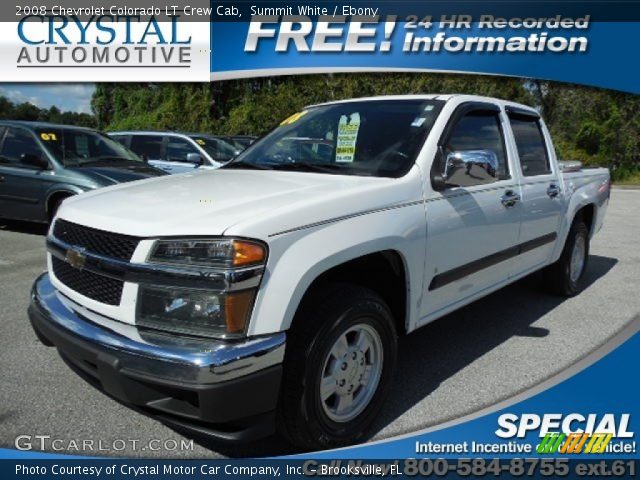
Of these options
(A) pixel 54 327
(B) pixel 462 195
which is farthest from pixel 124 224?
(B) pixel 462 195

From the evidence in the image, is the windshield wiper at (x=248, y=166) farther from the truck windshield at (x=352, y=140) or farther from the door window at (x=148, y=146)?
the door window at (x=148, y=146)

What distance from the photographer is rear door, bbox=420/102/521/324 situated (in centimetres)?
318

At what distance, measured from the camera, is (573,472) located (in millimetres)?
2723

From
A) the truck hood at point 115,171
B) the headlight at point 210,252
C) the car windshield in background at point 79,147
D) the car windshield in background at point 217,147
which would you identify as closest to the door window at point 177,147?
the car windshield in background at point 217,147

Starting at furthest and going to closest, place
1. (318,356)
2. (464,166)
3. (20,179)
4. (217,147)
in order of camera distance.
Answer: (217,147), (20,179), (464,166), (318,356)

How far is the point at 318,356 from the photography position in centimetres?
246

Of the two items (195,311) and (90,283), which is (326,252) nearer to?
(195,311)

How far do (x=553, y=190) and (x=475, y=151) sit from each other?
174 cm

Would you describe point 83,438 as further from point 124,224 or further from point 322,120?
point 322,120

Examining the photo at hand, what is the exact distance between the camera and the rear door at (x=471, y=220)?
3176 millimetres

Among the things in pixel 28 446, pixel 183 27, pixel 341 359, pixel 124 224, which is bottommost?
pixel 28 446

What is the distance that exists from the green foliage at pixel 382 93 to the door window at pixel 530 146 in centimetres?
1407

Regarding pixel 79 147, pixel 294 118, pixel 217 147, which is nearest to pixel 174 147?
pixel 217 147

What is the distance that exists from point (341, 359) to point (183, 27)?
11.6 metres
